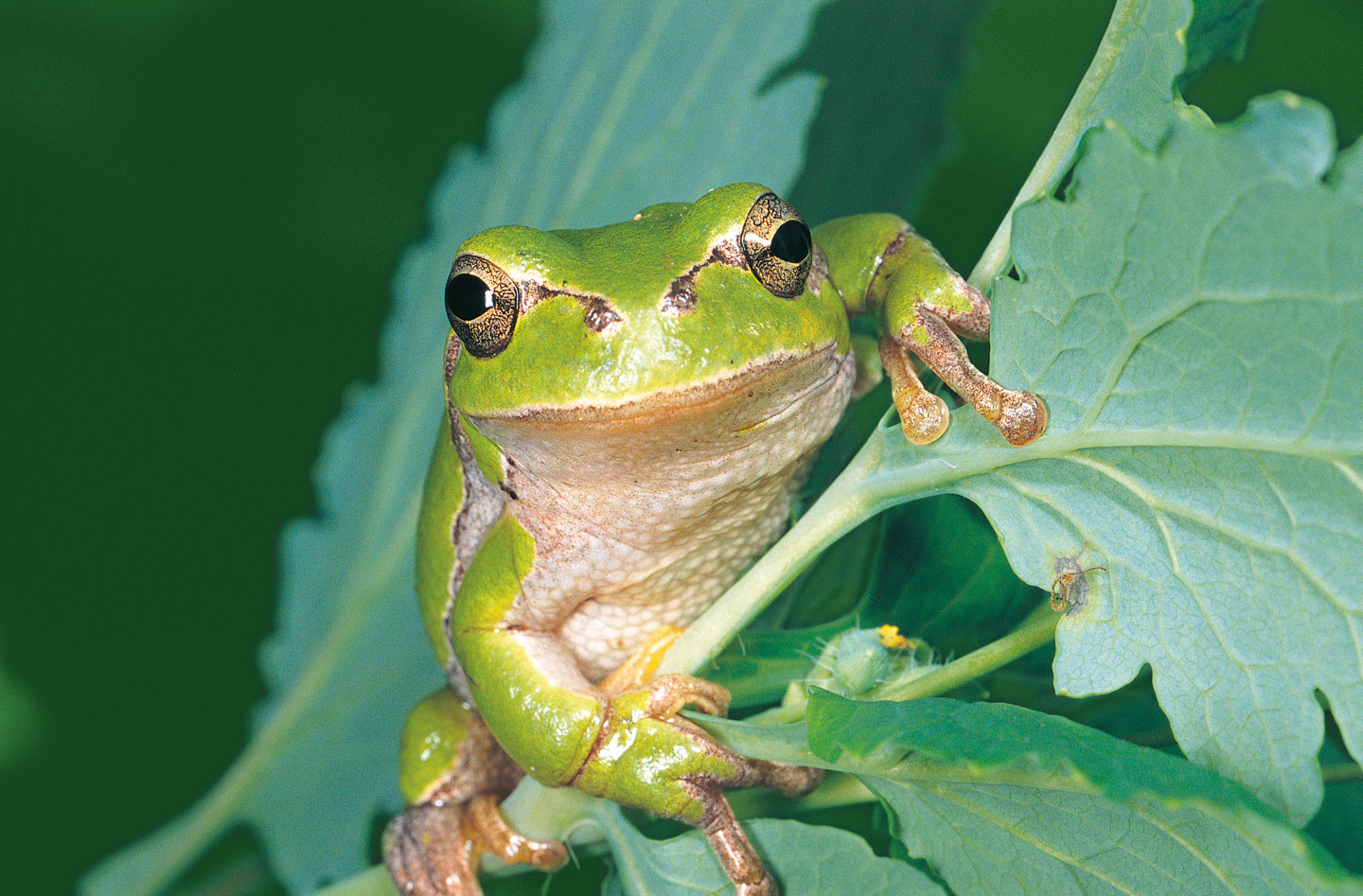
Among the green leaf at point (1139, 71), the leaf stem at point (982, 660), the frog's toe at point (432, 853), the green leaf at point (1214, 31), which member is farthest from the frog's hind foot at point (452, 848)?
the green leaf at point (1214, 31)

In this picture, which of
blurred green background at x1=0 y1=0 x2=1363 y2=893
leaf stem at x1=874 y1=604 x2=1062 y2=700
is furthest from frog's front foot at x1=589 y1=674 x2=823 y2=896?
blurred green background at x1=0 y1=0 x2=1363 y2=893

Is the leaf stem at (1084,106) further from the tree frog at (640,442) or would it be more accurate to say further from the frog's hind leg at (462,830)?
the frog's hind leg at (462,830)

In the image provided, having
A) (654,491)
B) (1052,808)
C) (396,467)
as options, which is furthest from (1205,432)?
(396,467)

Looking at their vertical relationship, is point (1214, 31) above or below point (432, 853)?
above


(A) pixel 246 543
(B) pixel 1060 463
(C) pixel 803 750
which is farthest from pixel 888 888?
(A) pixel 246 543

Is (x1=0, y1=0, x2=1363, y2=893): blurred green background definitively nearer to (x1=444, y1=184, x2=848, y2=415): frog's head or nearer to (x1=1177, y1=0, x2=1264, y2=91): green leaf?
(x1=444, y1=184, x2=848, y2=415): frog's head

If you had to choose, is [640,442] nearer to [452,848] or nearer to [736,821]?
[736,821]

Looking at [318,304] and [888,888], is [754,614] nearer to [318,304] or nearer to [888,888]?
→ [888,888]
